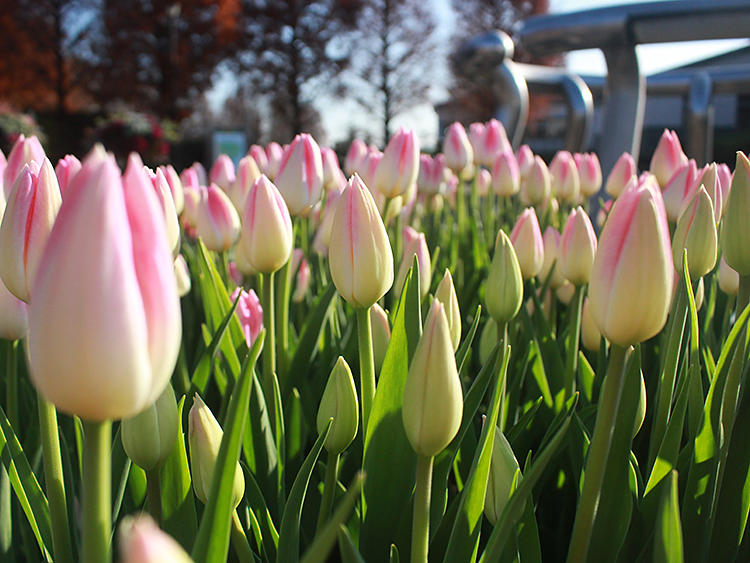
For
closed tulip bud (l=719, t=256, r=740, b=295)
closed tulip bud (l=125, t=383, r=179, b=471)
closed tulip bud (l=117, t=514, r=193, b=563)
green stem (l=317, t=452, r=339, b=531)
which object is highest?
closed tulip bud (l=117, t=514, r=193, b=563)

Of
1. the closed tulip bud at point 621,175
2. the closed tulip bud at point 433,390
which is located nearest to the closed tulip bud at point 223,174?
the closed tulip bud at point 621,175

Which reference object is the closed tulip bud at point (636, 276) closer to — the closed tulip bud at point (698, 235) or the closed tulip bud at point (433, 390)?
the closed tulip bud at point (433, 390)

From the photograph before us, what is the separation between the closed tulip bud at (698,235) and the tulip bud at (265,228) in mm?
435

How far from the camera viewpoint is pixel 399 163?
1.28 meters

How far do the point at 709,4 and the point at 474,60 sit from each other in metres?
0.92

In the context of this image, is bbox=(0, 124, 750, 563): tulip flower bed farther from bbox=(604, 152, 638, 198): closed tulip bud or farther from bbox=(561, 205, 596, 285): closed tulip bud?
bbox=(604, 152, 638, 198): closed tulip bud

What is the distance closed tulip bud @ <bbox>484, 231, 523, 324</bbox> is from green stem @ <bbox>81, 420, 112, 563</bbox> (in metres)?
0.53

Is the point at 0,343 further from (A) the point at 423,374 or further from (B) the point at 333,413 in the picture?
(A) the point at 423,374

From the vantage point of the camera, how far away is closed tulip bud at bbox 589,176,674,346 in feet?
1.49

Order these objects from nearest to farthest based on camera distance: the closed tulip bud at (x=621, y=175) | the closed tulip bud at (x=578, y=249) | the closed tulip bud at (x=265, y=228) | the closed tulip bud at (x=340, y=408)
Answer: the closed tulip bud at (x=340, y=408) → the closed tulip bud at (x=265, y=228) → the closed tulip bud at (x=578, y=249) → the closed tulip bud at (x=621, y=175)

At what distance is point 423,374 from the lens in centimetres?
47

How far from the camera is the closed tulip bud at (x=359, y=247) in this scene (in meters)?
0.63

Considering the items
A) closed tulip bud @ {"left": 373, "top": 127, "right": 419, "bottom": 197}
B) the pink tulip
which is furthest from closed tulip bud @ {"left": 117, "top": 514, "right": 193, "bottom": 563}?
closed tulip bud @ {"left": 373, "top": 127, "right": 419, "bottom": 197}

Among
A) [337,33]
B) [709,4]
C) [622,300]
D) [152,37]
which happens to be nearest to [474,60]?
[709,4]
